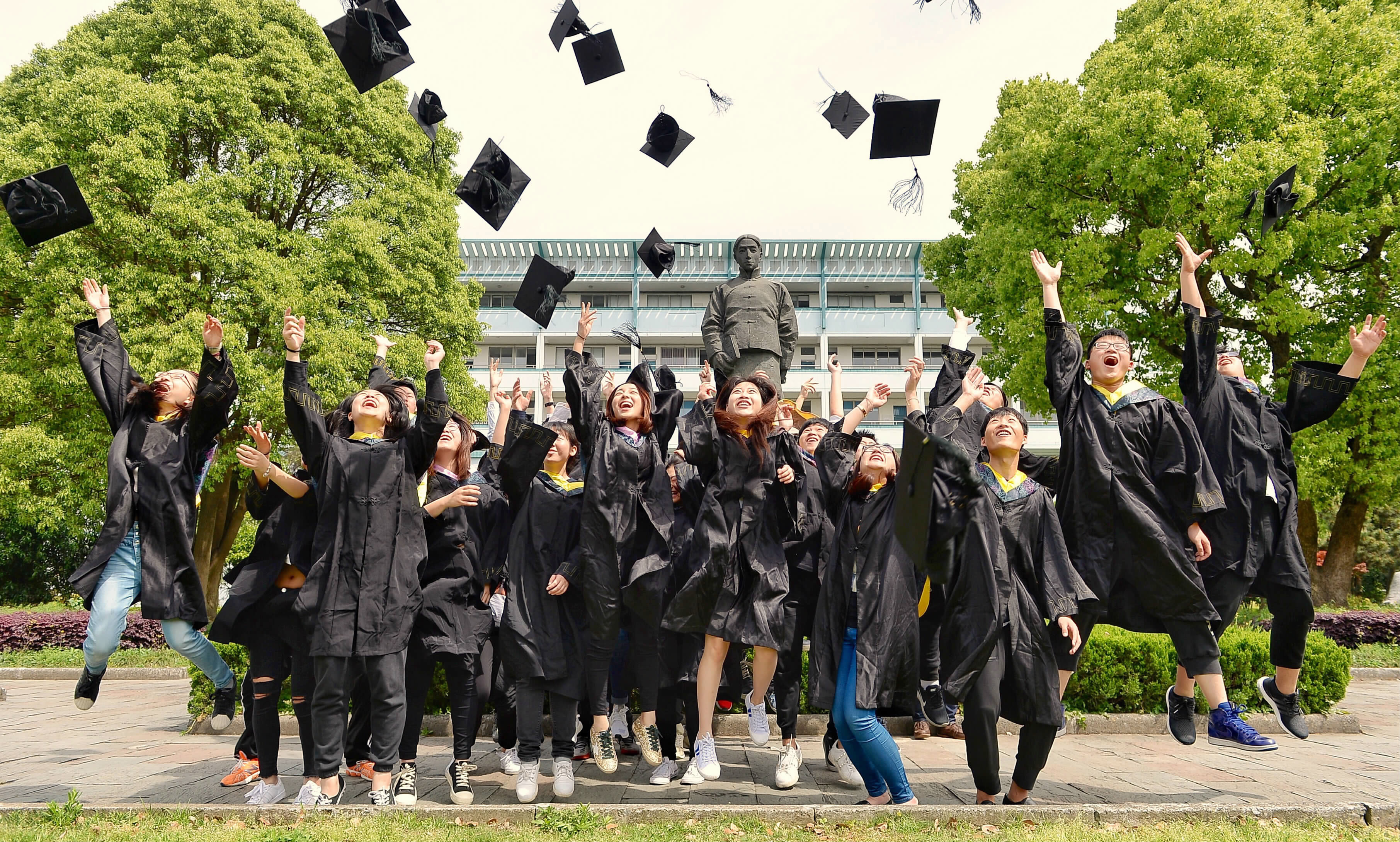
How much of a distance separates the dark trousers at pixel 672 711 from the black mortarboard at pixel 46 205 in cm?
457

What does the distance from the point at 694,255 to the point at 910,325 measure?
987 cm

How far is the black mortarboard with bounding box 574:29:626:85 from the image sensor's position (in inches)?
281

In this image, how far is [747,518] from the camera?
16.0ft

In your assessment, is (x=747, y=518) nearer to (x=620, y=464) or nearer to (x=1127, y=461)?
(x=620, y=464)

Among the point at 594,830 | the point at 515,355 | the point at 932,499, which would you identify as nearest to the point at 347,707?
the point at 594,830

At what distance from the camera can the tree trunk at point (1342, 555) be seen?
1587 centimetres

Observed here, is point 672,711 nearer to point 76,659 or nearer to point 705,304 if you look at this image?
point 76,659

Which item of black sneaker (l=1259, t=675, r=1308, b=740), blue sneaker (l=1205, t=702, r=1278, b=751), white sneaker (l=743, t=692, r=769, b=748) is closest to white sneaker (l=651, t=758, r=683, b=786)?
white sneaker (l=743, t=692, r=769, b=748)

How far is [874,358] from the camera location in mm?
39312

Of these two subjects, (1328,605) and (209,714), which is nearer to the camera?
(209,714)

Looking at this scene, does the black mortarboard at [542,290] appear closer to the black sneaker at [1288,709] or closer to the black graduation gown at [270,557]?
the black graduation gown at [270,557]

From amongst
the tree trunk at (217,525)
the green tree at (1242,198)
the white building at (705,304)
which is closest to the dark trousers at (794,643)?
the green tree at (1242,198)

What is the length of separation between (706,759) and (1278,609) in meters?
3.35

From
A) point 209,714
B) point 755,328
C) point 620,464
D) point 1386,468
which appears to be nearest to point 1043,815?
point 620,464
